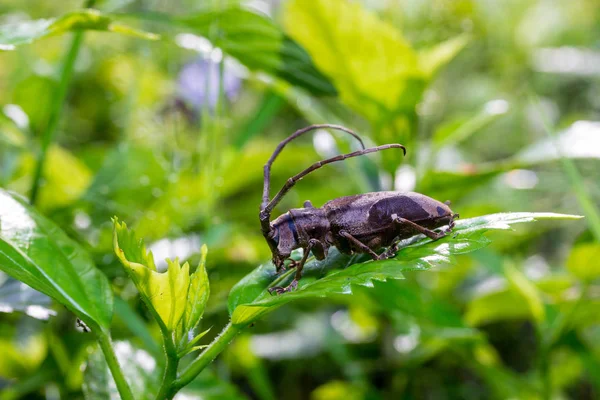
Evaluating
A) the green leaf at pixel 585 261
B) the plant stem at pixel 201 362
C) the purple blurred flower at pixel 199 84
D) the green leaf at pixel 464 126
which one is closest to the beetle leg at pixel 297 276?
the plant stem at pixel 201 362

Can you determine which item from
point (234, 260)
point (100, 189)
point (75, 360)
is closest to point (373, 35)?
point (234, 260)

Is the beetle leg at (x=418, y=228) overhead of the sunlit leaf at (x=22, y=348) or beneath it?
overhead

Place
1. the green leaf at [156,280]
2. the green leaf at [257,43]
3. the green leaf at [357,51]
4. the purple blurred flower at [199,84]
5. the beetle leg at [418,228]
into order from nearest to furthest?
1. the green leaf at [156,280]
2. the beetle leg at [418,228]
3. the green leaf at [257,43]
4. the green leaf at [357,51]
5. the purple blurred flower at [199,84]

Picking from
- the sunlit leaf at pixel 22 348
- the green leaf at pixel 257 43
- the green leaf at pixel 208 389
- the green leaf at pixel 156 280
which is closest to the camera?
the green leaf at pixel 156 280

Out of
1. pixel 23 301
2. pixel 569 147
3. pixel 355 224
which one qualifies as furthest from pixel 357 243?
pixel 569 147

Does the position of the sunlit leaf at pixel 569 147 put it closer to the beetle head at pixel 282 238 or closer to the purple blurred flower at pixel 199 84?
the beetle head at pixel 282 238

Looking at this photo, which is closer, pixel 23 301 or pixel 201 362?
pixel 201 362

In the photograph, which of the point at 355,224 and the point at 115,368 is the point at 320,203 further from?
the point at 115,368

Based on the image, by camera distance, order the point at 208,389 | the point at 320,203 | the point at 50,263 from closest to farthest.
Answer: the point at 50,263 < the point at 208,389 < the point at 320,203
